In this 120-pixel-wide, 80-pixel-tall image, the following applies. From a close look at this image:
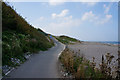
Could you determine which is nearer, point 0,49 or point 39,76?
point 39,76

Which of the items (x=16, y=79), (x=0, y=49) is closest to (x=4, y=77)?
(x=16, y=79)

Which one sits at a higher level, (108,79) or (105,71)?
(105,71)

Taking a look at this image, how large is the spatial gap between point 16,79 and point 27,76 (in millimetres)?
439

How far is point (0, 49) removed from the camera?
562cm

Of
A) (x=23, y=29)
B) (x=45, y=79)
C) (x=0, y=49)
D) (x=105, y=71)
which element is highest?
(x=23, y=29)

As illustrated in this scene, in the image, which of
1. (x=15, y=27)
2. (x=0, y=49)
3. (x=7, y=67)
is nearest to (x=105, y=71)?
(x=7, y=67)

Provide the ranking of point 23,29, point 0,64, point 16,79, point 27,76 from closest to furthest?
point 16,79
point 27,76
point 0,64
point 23,29

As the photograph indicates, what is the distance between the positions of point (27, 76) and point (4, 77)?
813mm

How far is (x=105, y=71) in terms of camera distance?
159 inches

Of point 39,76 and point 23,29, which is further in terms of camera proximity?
point 23,29

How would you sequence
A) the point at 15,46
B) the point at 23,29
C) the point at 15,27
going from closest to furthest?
the point at 15,46
the point at 15,27
the point at 23,29

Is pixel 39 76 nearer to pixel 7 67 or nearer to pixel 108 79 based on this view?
pixel 7 67

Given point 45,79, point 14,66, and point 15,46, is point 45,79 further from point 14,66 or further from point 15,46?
point 15,46

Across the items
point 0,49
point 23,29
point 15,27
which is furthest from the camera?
point 23,29
